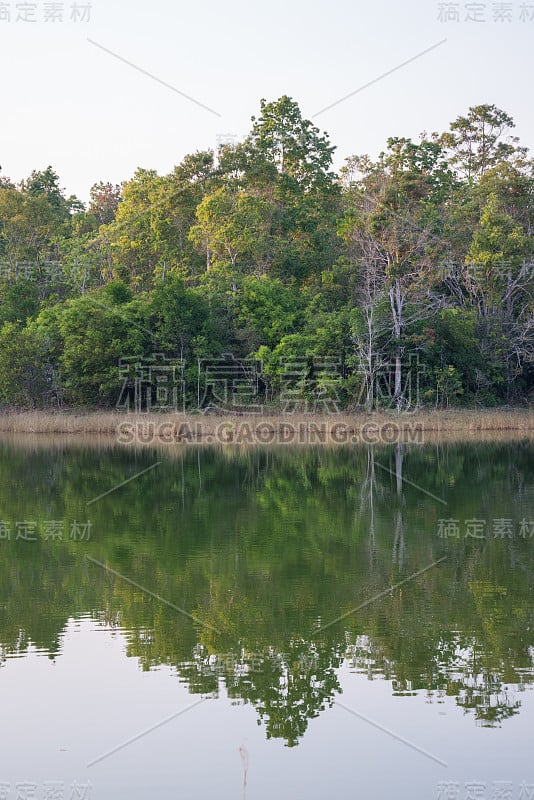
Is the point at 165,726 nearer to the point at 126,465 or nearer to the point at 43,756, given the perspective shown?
the point at 43,756

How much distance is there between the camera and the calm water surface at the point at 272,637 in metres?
5.97

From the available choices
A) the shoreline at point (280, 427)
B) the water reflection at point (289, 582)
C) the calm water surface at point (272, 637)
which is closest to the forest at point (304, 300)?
the shoreline at point (280, 427)

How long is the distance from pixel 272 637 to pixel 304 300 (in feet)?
97.4

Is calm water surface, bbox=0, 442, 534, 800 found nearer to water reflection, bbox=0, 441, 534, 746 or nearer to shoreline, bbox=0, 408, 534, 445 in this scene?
water reflection, bbox=0, 441, 534, 746

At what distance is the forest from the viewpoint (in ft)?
113

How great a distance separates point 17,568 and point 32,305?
29.3m

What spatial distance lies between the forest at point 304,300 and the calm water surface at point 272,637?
678 inches

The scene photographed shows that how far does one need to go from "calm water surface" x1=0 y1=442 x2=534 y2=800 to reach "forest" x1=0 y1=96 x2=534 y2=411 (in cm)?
1723

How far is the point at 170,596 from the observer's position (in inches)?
394

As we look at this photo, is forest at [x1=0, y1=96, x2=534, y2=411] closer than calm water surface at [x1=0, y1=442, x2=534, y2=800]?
No

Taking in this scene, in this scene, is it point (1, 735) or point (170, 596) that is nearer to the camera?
point (1, 735)

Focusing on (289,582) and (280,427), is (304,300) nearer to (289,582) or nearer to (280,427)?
(280,427)

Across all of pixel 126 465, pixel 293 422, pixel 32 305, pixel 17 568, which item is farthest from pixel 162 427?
pixel 17 568

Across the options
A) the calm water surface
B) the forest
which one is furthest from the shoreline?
the calm water surface
